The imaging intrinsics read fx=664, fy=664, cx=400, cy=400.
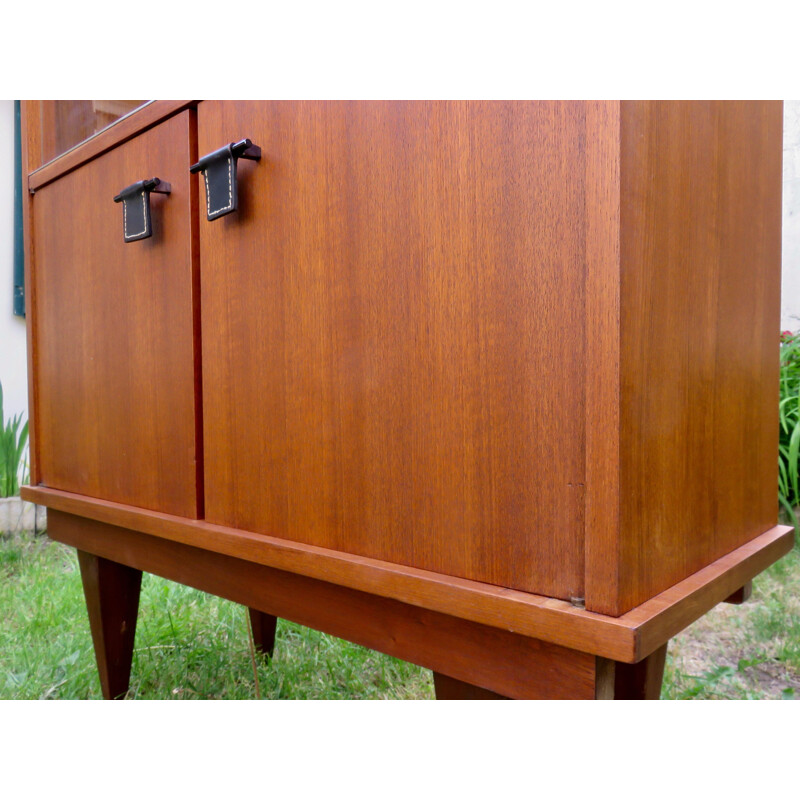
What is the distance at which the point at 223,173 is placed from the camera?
2.45ft

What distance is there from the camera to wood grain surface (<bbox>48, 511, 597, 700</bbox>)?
52 cm

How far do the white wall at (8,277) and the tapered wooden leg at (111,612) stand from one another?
6.44ft

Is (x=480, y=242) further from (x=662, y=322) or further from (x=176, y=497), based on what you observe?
(x=176, y=497)

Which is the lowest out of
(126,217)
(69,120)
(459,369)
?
(459,369)

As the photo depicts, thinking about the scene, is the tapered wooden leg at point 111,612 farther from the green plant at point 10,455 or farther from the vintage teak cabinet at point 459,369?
the green plant at point 10,455

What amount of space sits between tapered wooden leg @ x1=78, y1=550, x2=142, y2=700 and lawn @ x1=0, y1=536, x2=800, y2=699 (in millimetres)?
176

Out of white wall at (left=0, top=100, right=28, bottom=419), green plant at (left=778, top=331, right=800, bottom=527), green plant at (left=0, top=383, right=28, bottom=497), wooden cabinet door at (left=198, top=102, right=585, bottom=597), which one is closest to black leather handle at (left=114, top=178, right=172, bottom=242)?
wooden cabinet door at (left=198, top=102, right=585, bottom=597)

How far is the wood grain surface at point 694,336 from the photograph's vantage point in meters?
0.49

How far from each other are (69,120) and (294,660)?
1.24 metres

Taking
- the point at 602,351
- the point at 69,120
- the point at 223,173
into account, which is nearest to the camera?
the point at 602,351

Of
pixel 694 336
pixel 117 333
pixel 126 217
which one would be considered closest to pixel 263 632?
pixel 117 333

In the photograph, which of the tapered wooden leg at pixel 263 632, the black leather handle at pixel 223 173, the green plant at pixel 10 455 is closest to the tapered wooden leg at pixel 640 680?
the black leather handle at pixel 223 173

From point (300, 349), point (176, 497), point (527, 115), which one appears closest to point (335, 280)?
point (300, 349)

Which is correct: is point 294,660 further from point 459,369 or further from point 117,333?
point 459,369
